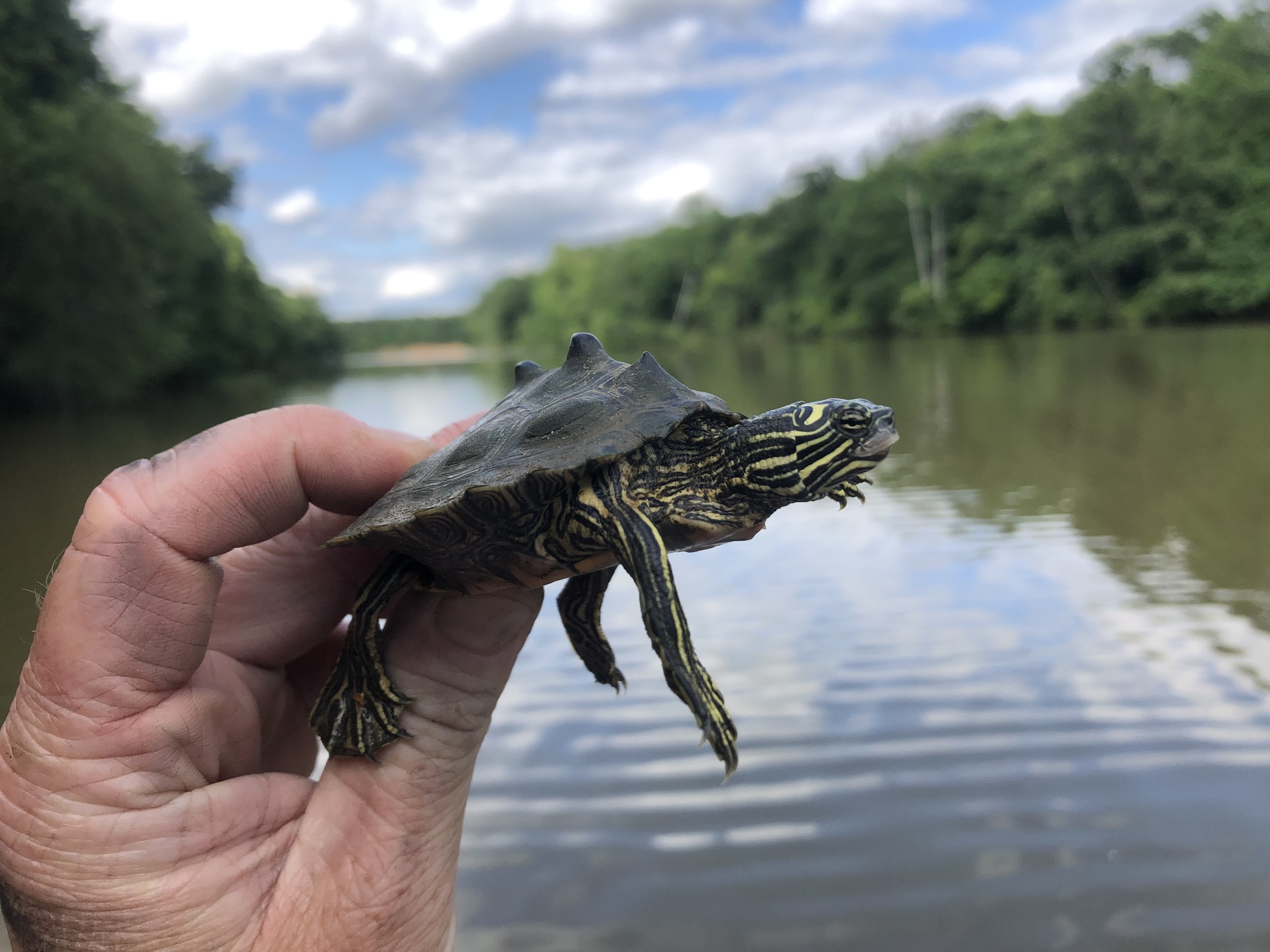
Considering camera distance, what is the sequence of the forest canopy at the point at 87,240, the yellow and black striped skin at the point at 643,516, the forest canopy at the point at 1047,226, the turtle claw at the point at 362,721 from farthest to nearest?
the forest canopy at the point at 1047,226
the forest canopy at the point at 87,240
the turtle claw at the point at 362,721
the yellow and black striped skin at the point at 643,516

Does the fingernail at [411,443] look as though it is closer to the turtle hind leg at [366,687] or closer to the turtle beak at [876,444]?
the turtle hind leg at [366,687]

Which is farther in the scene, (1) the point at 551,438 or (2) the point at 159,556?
(1) the point at 551,438

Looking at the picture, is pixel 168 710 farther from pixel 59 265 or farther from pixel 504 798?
pixel 59 265

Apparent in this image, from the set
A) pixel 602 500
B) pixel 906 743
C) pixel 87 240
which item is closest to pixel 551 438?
pixel 602 500

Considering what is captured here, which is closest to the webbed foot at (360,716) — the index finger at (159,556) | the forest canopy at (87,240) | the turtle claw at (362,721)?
the turtle claw at (362,721)

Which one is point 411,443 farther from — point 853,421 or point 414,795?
point 853,421

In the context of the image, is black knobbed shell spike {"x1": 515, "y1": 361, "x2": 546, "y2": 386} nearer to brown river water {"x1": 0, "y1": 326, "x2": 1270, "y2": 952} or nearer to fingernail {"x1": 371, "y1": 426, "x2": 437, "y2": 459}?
fingernail {"x1": 371, "y1": 426, "x2": 437, "y2": 459}
